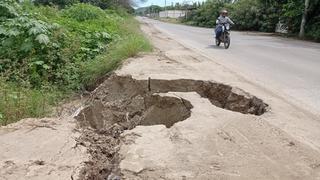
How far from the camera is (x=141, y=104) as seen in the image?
6379 millimetres

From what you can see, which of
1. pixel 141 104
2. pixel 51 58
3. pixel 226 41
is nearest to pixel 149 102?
pixel 141 104

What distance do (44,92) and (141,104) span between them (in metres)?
2.54

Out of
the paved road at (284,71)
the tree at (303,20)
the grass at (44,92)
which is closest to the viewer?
the grass at (44,92)

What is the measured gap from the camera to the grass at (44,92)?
5496 mm

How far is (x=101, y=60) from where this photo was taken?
9.07 m

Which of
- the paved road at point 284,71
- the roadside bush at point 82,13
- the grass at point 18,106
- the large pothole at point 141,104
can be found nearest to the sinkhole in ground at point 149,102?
the large pothole at point 141,104

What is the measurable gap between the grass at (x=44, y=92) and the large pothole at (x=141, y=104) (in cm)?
72

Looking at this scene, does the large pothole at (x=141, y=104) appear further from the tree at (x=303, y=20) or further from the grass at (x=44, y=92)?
the tree at (x=303, y=20)

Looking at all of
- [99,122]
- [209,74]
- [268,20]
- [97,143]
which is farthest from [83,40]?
[268,20]

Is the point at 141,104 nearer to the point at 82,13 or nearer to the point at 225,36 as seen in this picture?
the point at 225,36

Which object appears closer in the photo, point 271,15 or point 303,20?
point 303,20

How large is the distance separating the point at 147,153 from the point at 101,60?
234 inches

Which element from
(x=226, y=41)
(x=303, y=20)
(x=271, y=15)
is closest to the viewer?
(x=226, y=41)

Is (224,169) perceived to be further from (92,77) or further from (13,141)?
(92,77)
